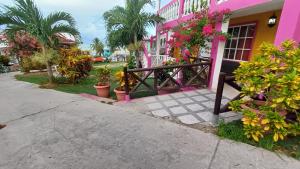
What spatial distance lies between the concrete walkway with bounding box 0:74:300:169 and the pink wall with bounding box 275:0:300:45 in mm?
2191

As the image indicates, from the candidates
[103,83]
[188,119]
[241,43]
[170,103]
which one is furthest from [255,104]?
[241,43]

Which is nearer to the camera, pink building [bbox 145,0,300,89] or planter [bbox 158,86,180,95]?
pink building [bbox 145,0,300,89]

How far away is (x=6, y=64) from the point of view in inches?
521

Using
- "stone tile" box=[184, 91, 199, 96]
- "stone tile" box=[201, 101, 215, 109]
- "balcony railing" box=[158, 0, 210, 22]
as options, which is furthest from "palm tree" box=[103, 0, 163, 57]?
"stone tile" box=[201, 101, 215, 109]

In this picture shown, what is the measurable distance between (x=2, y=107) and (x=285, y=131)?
656 cm

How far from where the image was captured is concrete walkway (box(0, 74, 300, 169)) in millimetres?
2178

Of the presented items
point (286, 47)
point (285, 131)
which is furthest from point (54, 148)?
point (286, 47)

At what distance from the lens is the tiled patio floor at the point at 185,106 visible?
3.44 meters

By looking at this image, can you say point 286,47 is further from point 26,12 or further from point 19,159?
point 26,12

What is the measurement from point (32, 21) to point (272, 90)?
7.70 metres

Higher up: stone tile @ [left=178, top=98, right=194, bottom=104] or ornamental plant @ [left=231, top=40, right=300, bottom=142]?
ornamental plant @ [left=231, top=40, right=300, bottom=142]

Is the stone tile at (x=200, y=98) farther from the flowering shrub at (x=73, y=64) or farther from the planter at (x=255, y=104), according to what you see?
the flowering shrub at (x=73, y=64)

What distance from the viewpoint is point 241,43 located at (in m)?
6.64

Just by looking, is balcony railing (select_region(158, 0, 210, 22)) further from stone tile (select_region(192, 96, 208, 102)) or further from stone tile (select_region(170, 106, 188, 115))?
stone tile (select_region(170, 106, 188, 115))
